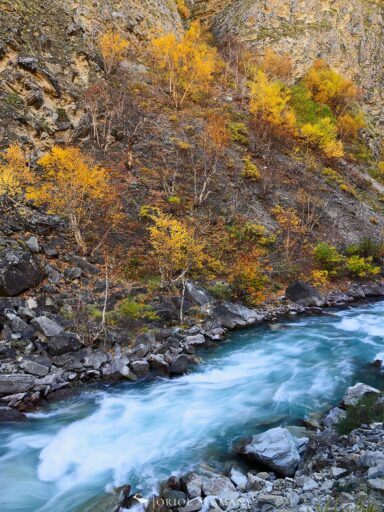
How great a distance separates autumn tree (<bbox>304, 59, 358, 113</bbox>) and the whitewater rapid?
34717 mm

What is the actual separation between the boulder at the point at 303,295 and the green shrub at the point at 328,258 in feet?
10.2

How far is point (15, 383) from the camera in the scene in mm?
10164

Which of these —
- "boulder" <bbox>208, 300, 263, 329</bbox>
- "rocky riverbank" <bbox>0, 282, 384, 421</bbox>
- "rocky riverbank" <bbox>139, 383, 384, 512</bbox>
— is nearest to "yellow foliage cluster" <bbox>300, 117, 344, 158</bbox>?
"boulder" <bbox>208, 300, 263, 329</bbox>

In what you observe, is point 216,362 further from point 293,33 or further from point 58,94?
point 293,33

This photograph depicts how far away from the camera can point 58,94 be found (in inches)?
975

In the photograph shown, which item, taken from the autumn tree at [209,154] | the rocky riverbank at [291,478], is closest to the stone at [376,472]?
the rocky riverbank at [291,478]

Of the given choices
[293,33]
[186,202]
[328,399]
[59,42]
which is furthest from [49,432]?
[293,33]

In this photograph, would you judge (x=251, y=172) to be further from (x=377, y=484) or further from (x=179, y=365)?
(x=377, y=484)

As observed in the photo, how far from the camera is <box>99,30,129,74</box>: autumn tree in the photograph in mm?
30812

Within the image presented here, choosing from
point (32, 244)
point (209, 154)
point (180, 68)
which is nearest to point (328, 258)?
point (209, 154)

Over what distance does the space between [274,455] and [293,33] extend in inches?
1929

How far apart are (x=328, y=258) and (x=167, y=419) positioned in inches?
596

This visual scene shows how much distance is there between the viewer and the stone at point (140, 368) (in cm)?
1195

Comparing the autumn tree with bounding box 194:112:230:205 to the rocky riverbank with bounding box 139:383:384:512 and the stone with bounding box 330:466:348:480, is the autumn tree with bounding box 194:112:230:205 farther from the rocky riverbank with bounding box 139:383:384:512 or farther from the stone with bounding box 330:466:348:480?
the stone with bounding box 330:466:348:480
